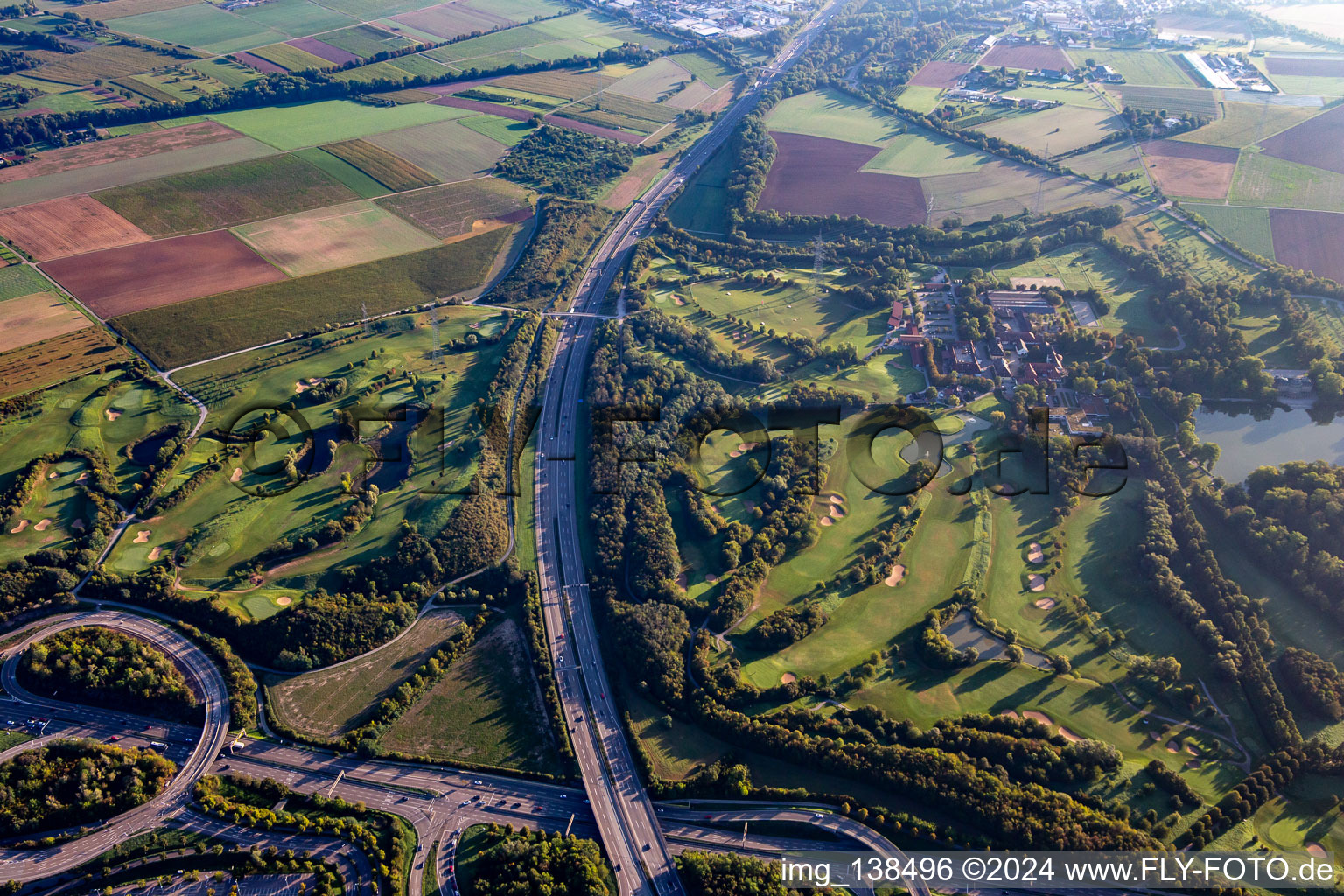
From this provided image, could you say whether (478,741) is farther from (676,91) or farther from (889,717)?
(676,91)

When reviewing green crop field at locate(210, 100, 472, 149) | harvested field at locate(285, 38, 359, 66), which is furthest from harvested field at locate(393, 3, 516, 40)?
green crop field at locate(210, 100, 472, 149)

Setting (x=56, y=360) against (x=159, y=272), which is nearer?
(x=56, y=360)

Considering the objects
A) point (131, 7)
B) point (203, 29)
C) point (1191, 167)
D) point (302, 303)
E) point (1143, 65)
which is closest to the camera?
point (302, 303)

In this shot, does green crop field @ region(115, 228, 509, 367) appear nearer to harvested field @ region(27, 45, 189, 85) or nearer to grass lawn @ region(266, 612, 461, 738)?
grass lawn @ region(266, 612, 461, 738)

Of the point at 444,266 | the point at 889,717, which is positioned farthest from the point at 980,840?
the point at 444,266

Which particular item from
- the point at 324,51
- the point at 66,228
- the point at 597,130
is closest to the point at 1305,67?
the point at 597,130

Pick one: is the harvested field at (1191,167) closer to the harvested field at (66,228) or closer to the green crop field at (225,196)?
the green crop field at (225,196)

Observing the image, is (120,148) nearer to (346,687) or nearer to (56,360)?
(56,360)
